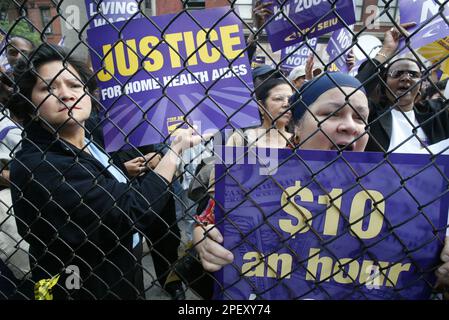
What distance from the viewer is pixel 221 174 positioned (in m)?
1.18

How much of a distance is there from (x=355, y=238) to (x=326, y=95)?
0.59 metres

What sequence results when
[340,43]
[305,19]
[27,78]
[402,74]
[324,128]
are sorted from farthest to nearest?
[340,43]
[402,74]
[305,19]
[27,78]
[324,128]

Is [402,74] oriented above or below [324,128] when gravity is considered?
above

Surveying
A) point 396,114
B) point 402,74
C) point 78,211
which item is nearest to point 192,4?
point 402,74

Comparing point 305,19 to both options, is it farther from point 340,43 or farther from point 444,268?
point 340,43

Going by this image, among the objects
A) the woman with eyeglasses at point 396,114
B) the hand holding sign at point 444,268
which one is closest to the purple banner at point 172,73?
the hand holding sign at point 444,268

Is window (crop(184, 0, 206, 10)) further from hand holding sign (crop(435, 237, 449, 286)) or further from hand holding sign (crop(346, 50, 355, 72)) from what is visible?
hand holding sign (crop(346, 50, 355, 72))

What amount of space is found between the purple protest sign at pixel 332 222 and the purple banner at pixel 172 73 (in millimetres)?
344

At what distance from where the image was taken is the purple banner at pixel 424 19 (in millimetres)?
1494

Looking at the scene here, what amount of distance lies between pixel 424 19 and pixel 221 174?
136 cm

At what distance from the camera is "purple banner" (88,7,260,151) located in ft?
4.66

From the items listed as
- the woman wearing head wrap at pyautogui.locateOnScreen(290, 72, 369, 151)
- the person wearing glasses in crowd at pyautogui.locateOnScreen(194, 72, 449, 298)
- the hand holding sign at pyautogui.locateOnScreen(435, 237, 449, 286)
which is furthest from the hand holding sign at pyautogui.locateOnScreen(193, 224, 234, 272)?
the hand holding sign at pyautogui.locateOnScreen(435, 237, 449, 286)
